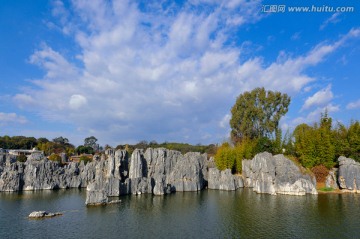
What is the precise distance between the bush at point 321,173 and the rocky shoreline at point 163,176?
882mm

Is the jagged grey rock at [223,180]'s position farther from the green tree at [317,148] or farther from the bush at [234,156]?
the green tree at [317,148]

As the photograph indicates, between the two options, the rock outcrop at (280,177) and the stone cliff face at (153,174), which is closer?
the rock outcrop at (280,177)

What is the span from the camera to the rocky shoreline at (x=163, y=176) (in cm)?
3631

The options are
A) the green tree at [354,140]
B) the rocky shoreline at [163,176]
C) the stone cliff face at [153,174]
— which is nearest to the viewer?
the rocky shoreline at [163,176]

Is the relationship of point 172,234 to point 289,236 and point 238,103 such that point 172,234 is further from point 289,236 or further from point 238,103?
point 238,103

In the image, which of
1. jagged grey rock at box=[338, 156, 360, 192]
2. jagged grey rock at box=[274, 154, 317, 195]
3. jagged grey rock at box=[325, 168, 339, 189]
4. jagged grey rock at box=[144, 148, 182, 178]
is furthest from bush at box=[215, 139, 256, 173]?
jagged grey rock at box=[338, 156, 360, 192]

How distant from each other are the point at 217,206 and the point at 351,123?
89.3 feet

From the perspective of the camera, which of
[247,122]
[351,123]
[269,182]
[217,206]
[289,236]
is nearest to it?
[289,236]

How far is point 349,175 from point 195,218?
954 inches

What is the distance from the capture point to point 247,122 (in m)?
53.3

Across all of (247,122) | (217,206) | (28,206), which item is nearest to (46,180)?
(28,206)

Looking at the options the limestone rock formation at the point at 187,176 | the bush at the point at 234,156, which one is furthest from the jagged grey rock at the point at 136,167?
the bush at the point at 234,156

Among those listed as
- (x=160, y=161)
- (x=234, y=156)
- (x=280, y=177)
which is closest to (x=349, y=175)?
(x=280, y=177)

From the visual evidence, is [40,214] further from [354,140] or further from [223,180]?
[354,140]
